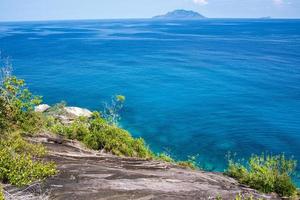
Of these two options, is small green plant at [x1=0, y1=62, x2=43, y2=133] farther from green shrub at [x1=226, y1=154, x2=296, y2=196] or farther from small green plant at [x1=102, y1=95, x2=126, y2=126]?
green shrub at [x1=226, y1=154, x2=296, y2=196]

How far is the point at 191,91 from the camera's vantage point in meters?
60.8

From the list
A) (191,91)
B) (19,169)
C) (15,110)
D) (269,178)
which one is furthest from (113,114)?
(191,91)

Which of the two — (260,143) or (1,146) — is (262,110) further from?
(1,146)

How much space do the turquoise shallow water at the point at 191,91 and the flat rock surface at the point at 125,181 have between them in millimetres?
18505

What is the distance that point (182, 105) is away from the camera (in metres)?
53.4

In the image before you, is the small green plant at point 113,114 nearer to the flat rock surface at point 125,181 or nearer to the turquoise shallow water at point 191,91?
the turquoise shallow water at point 191,91

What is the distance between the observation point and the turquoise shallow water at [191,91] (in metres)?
39.6

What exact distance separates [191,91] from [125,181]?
48.5 m

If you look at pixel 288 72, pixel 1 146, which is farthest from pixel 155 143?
pixel 288 72

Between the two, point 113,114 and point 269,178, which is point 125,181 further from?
point 113,114

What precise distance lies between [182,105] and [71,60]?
45.9 meters

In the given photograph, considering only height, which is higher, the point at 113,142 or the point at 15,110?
the point at 15,110

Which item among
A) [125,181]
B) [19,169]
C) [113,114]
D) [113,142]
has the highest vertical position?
[19,169]

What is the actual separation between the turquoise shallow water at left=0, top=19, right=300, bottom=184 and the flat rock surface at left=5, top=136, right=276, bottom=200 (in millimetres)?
Result: 18505
